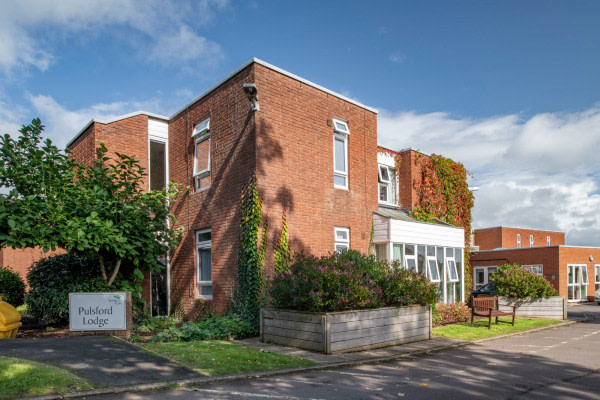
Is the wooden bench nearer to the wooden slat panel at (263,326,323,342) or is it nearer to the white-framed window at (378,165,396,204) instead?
the white-framed window at (378,165,396,204)

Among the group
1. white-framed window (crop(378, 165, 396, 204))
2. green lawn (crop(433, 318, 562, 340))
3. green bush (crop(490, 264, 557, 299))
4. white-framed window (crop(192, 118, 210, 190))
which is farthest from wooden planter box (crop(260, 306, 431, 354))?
white-framed window (crop(378, 165, 396, 204))

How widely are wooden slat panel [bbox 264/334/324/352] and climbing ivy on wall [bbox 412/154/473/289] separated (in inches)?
376

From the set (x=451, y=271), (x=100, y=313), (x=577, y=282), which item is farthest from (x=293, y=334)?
(x=577, y=282)

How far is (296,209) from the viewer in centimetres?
1204

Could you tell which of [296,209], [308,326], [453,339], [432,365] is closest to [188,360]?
[308,326]

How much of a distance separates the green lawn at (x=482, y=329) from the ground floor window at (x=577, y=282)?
16053 millimetres

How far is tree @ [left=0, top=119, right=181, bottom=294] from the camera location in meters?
9.59

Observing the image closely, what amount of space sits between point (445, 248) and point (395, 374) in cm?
978

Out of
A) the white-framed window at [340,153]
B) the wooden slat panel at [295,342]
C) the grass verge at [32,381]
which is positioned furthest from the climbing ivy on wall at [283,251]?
the grass verge at [32,381]

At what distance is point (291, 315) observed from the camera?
9273mm

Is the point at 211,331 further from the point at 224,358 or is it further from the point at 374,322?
the point at 374,322

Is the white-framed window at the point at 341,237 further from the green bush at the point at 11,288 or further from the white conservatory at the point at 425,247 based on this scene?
the green bush at the point at 11,288

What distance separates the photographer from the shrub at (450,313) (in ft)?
47.7

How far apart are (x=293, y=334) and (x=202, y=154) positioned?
663cm
